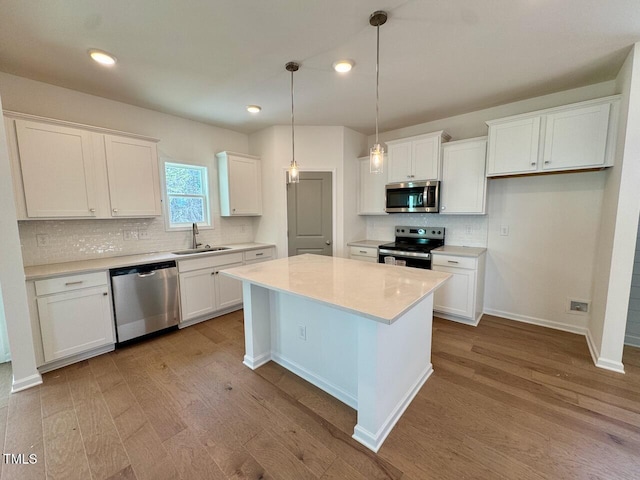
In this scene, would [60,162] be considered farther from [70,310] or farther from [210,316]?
[210,316]

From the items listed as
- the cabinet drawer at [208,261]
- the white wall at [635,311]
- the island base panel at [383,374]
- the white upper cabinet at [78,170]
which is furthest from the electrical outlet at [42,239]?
the white wall at [635,311]

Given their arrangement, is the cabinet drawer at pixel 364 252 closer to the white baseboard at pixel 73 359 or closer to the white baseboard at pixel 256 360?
the white baseboard at pixel 256 360

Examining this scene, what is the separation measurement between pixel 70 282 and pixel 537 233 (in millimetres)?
4917

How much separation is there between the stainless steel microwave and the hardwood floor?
5.93ft

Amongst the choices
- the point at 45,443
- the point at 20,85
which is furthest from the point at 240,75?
the point at 45,443

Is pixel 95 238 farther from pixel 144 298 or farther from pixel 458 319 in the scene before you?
pixel 458 319

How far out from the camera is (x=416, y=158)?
3.52 m

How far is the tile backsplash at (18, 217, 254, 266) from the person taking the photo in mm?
2566

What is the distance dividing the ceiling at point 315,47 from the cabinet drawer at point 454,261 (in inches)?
72.8

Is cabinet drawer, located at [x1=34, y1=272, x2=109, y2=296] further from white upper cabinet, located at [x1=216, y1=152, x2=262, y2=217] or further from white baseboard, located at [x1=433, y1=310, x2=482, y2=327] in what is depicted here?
white baseboard, located at [x1=433, y1=310, x2=482, y2=327]

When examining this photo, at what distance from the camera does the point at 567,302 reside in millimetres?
2955

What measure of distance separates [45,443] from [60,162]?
231 cm

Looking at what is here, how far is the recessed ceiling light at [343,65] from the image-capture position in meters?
2.25

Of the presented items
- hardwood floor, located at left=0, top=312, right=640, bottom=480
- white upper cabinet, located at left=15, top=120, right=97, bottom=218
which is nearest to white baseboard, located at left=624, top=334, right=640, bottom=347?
hardwood floor, located at left=0, top=312, right=640, bottom=480
